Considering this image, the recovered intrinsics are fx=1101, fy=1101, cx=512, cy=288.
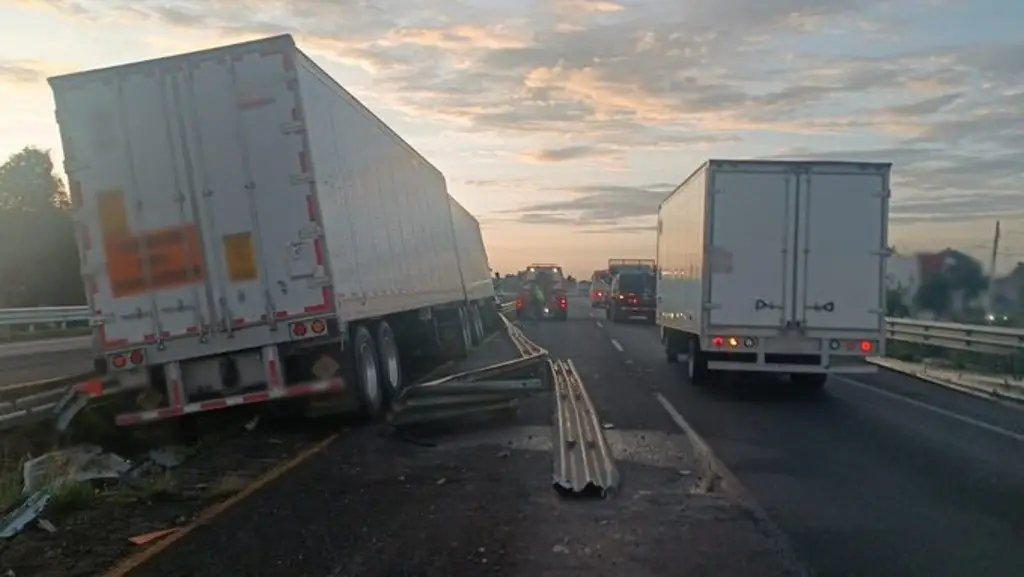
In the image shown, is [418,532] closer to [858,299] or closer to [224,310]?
[224,310]

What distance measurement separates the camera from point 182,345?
12344 mm

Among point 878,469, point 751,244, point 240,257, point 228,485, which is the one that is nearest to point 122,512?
point 228,485

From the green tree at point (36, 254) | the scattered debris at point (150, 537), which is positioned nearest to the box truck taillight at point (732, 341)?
the scattered debris at point (150, 537)

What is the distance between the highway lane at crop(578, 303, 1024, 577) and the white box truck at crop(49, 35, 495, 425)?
5057 mm

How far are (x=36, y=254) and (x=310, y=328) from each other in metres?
38.6

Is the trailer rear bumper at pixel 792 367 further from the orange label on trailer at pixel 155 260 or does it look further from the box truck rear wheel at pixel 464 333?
the box truck rear wheel at pixel 464 333

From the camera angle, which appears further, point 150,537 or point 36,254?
point 36,254

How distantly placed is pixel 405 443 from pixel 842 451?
4780 mm

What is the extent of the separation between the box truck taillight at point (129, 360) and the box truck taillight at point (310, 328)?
1765 millimetres

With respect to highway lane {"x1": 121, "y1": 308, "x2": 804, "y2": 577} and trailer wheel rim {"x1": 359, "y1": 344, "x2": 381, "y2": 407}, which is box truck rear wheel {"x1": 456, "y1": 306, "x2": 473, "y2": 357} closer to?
trailer wheel rim {"x1": 359, "y1": 344, "x2": 381, "y2": 407}

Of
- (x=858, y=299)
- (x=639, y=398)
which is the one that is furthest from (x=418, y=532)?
(x=858, y=299)

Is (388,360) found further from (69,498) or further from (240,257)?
(69,498)

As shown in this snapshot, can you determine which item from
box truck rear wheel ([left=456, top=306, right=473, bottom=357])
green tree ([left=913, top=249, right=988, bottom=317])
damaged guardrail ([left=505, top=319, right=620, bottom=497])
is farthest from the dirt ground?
green tree ([left=913, top=249, right=988, bottom=317])

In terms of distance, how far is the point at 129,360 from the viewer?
1236cm
